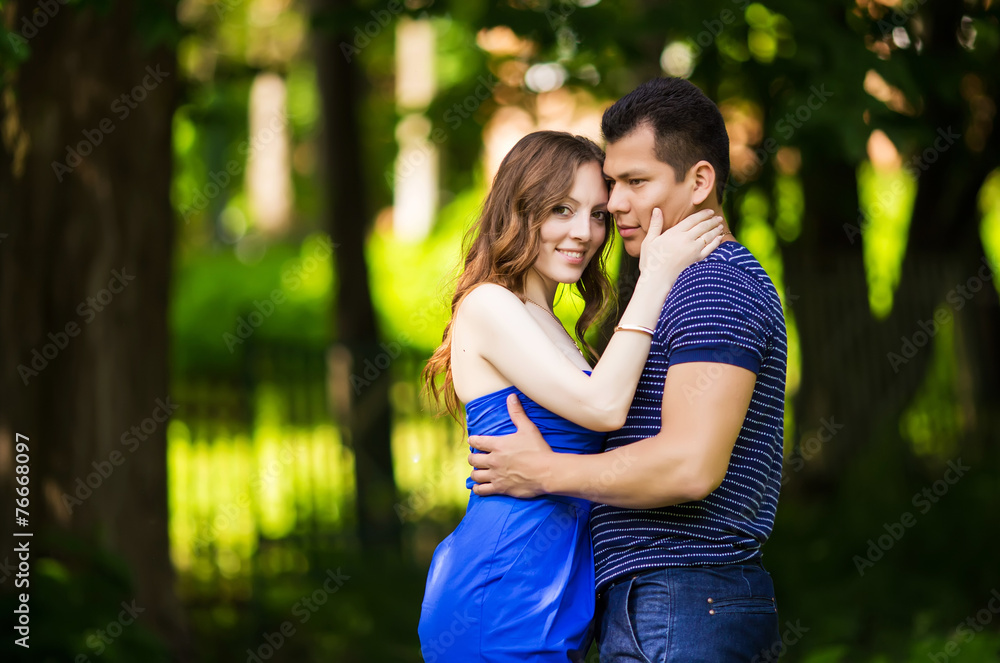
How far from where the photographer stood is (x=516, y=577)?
2430 millimetres

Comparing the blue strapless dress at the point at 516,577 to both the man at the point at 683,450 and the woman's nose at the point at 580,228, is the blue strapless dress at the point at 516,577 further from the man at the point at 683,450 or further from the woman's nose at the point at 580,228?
the woman's nose at the point at 580,228

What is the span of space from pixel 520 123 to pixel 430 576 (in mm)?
6115

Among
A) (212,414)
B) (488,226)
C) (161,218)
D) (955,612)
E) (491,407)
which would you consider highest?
(161,218)

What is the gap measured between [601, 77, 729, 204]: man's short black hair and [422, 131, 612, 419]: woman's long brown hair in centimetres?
21

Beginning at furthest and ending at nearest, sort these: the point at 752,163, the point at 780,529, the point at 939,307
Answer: the point at 939,307
the point at 780,529
the point at 752,163

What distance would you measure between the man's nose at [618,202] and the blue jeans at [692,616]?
879 millimetres

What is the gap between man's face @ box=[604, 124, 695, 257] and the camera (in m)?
2.49

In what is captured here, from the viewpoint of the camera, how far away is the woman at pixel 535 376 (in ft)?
7.87

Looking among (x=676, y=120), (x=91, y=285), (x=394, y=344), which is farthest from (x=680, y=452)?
(x=394, y=344)

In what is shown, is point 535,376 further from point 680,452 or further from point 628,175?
point 628,175

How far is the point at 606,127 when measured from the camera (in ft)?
8.49

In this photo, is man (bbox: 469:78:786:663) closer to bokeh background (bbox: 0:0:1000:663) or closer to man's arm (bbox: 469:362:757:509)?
man's arm (bbox: 469:362:757:509)

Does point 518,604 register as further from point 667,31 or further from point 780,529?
point 780,529

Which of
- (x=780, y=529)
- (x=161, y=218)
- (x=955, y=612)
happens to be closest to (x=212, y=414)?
(x=161, y=218)
